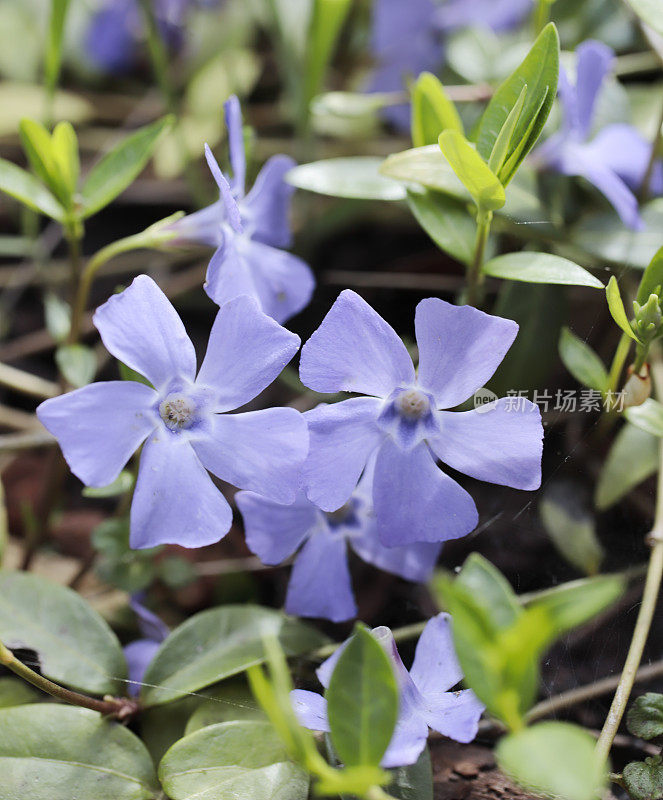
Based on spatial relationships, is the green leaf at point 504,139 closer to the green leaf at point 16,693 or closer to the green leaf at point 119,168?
the green leaf at point 119,168

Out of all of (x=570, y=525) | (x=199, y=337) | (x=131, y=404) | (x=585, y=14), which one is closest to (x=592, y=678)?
(x=570, y=525)

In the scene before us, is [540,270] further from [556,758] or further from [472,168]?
[556,758]

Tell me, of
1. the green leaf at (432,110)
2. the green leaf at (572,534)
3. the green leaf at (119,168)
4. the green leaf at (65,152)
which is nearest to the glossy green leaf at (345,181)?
the green leaf at (432,110)

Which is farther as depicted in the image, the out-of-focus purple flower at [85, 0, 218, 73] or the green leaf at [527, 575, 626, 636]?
the out-of-focus purple flower at [85, 0, 218, 73]

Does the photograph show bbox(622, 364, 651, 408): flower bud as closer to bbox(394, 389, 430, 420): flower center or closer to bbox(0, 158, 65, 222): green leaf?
bbox(394, 389, 430, 420): flower center

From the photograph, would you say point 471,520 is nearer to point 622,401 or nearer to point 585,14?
point 622,401

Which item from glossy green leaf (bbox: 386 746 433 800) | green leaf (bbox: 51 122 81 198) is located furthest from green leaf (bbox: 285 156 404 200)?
glossy green leaf (bbox: 386 746 433 800)

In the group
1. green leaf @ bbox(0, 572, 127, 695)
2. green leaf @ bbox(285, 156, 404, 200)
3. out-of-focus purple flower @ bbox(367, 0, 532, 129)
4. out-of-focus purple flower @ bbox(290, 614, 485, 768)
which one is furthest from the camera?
out-of-focus purple flower @ bbox(367, 0, 532, 129)
